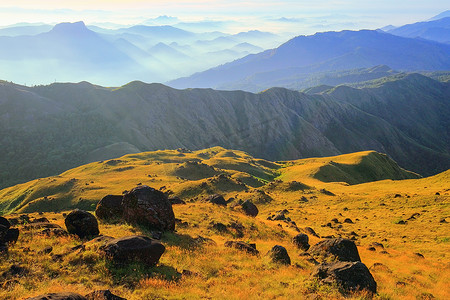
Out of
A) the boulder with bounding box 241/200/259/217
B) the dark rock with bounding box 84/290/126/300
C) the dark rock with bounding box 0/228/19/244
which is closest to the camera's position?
the dark rock with bounding box 84/290/126/300

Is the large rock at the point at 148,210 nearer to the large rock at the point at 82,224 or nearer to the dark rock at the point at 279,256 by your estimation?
the large rock at the point at 82,224

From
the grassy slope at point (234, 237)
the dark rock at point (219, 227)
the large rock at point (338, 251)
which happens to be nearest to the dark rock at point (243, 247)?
the grassy slope at point (234, 237)

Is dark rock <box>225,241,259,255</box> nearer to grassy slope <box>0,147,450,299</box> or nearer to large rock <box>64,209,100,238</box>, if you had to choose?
grassy slope <box>0,147,450,299</box>

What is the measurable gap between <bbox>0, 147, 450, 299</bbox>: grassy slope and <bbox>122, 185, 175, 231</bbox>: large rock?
1.05 m

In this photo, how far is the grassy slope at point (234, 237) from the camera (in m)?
14.6

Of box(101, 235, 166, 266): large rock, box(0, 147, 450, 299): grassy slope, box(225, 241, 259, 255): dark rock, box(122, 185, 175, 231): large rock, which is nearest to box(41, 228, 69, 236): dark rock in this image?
box(0, 147, 450, 299): grassy slope

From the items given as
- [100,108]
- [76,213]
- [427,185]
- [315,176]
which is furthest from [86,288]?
[100,108]

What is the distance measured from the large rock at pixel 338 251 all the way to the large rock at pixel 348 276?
4.93 m

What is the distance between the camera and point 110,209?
26281 mm

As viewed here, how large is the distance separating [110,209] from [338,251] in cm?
1948

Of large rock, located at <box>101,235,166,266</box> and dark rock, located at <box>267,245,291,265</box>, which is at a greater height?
large rock, located at <box>101,235,166,266</box>

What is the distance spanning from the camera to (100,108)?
167375mm

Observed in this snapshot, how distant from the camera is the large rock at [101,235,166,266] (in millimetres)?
15711

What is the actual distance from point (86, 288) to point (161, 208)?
1006 centimetres
